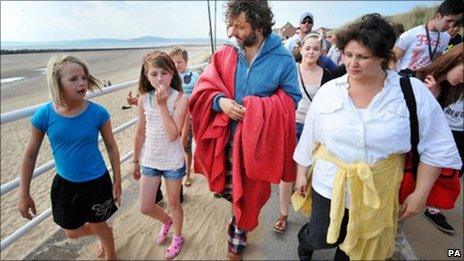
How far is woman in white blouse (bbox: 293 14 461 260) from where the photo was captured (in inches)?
59.7

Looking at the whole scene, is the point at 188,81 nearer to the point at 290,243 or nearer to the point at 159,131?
the point at 159,131

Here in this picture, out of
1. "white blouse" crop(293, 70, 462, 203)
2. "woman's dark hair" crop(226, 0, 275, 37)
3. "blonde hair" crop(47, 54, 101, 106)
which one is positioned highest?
"woman's dark hair" crop(226, 0, 275, 37)

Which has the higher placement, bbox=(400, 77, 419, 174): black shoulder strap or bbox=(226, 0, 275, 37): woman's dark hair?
bbox=(226, 0, 275, 37): woman's dark hair

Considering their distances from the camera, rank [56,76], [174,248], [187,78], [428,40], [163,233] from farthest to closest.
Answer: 1. [187,78]
2. [428,40]
3. [163,233]
4. [174,248]
5. [56,76]

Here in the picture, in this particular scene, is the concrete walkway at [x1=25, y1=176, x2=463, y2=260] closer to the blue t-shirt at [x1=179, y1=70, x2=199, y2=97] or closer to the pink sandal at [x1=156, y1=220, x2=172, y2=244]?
the pink sandal at [x1=156, y1=220, x2=172, y2=244]

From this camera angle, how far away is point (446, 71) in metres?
2.00

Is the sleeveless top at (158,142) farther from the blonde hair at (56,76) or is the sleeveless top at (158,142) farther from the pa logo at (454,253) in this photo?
the pa logo at (454,253)

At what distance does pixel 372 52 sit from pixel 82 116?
5.87ft

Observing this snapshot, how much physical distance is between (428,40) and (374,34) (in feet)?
7.31

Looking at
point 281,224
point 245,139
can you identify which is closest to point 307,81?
point 245,139

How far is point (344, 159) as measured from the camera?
166 cm

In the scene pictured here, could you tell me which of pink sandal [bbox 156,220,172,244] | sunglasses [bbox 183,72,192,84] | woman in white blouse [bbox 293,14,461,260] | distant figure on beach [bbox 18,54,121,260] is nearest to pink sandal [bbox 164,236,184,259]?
pink sandal [bbox 156,220,172,244]

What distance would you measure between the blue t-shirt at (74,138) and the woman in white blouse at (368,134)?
57.0 inches

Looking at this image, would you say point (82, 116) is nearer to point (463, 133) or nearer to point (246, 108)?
point (246, 108)
